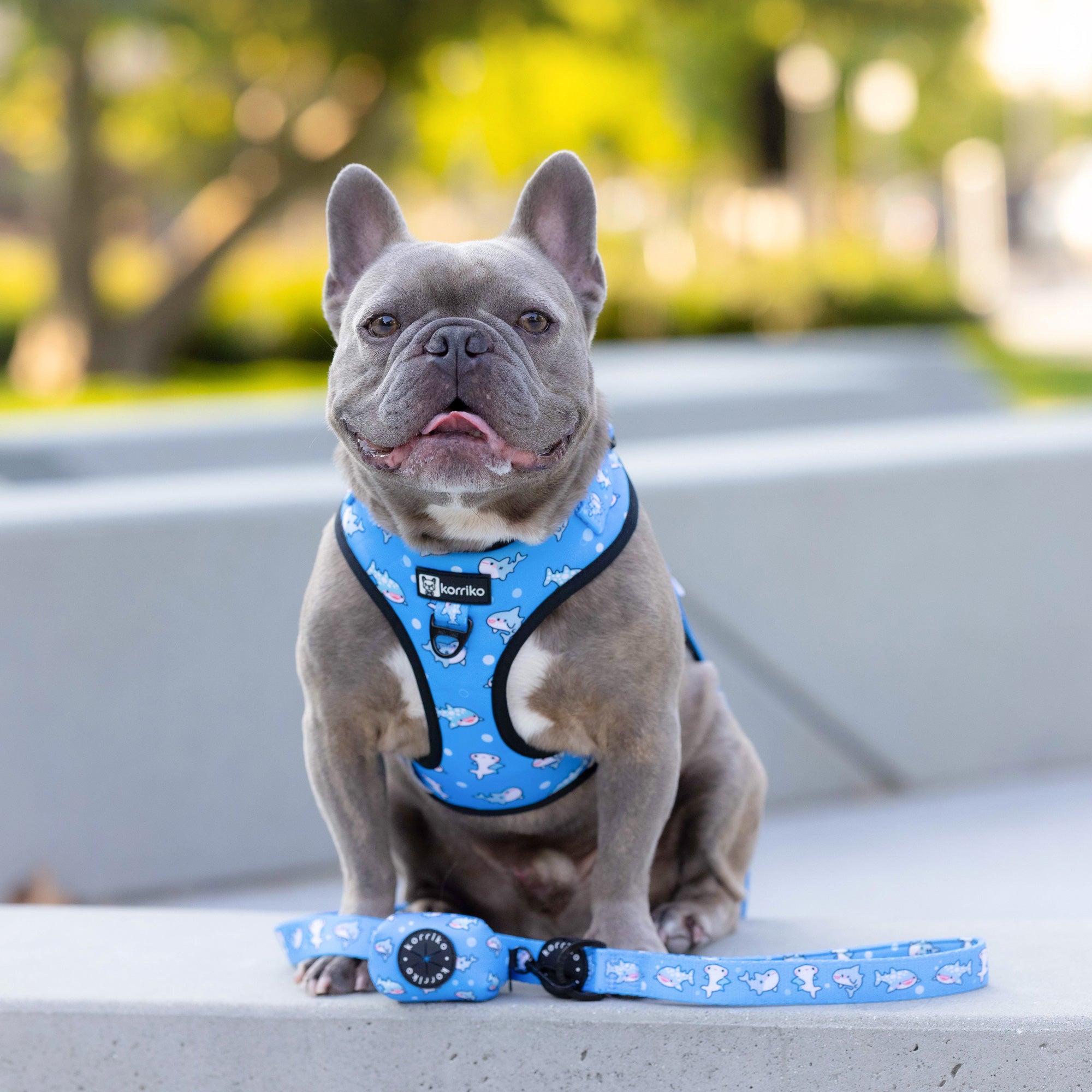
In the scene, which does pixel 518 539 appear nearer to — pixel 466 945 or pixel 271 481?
pixel 466 945

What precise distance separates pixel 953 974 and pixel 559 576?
0.81 m

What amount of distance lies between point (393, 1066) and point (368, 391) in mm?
979

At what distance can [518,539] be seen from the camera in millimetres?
2256

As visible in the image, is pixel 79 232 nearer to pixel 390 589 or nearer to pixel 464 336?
pixel 390 589

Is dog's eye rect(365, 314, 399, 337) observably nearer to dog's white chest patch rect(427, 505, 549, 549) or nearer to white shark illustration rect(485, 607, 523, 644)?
dog's white chest patch rect(427, 505, 549, 549)

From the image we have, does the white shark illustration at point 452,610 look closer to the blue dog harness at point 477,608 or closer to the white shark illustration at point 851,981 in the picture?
the blue dog harness at point 477,608

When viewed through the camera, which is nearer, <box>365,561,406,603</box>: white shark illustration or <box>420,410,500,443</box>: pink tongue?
<box>420,410,500,443</box>: pink tongue

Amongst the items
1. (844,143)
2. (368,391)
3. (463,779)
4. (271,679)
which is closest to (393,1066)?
(463,779)

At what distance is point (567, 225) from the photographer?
2.38 m

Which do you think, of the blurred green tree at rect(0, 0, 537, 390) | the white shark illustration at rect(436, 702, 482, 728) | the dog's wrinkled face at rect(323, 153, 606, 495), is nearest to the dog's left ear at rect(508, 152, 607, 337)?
the dog's wrinkled face at rect(323, 153, 606, 495)

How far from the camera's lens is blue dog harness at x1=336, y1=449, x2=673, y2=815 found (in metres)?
2.23

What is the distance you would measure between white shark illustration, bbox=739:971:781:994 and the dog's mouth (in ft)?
2.60

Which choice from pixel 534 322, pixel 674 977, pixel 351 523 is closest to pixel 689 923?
pixel 674 977

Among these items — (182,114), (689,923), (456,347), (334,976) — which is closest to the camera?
(456,347)
